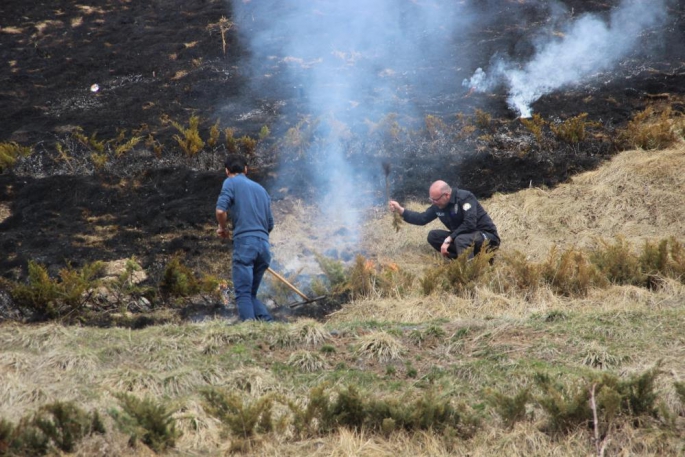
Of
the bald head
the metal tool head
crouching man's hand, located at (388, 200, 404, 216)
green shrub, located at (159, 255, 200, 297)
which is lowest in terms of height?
the metal tool head

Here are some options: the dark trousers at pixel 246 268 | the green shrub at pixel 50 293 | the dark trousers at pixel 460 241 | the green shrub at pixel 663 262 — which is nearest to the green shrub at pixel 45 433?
the dark trousers at pixel 246 268

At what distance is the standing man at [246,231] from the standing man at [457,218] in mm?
2063

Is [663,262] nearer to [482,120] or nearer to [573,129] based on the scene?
[573,129]

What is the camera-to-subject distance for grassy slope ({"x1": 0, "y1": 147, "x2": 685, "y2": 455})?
4652mm

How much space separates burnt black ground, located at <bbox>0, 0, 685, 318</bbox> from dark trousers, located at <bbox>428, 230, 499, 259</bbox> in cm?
162

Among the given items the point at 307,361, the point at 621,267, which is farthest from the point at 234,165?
the point at 621,267

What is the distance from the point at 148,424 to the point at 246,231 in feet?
9.15

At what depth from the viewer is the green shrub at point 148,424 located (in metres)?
4.34

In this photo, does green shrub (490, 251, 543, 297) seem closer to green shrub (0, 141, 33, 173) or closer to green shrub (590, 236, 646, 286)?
green shrub (590, 236, 646, 286)

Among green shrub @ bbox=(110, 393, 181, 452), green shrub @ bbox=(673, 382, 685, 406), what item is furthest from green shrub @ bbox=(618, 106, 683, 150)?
green shrub @ bbox=(110, 393, 181, 452)

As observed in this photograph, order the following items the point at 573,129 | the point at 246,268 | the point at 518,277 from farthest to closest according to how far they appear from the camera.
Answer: the point at 573,129, the point at 518,277, the point at 246,268

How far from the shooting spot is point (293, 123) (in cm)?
1162

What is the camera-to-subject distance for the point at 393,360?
580cm

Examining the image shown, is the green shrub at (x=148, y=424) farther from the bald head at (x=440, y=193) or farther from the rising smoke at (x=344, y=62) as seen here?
the rising smoke at (x=344, y=62)
